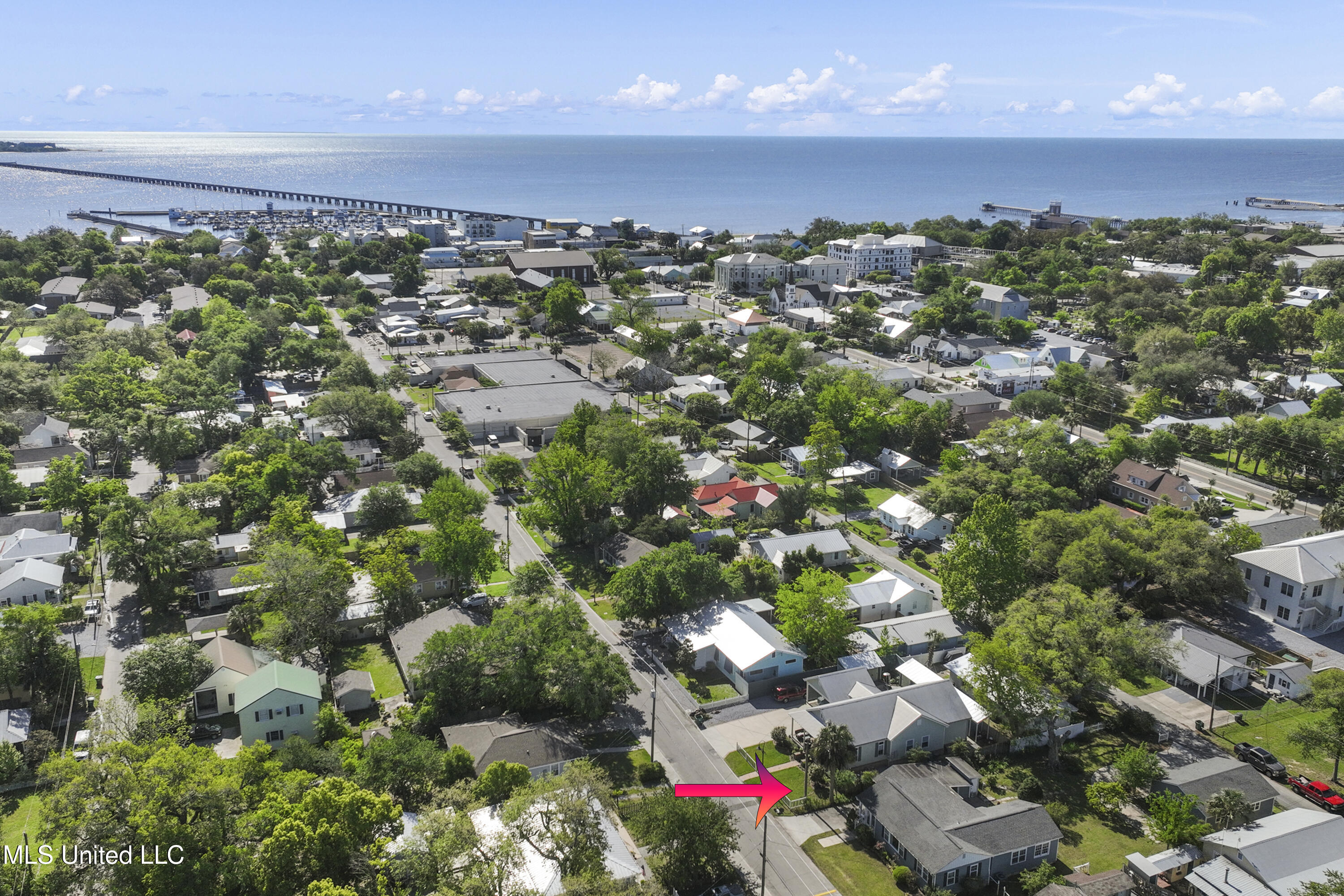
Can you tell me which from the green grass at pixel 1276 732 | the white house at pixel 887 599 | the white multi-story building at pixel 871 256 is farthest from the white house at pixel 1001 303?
the green grass at pixel 1276 732

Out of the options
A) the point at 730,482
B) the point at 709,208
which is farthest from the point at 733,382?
the point at 709,208

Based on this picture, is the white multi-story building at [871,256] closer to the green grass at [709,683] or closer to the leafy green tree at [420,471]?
the leafy green tree at [420,471]

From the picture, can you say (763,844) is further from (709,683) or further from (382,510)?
(382,510)

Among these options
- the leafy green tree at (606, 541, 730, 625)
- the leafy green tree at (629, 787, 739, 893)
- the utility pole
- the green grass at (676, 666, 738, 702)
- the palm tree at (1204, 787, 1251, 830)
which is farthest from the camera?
the leafy green tree at (606, 541, 730, 625)

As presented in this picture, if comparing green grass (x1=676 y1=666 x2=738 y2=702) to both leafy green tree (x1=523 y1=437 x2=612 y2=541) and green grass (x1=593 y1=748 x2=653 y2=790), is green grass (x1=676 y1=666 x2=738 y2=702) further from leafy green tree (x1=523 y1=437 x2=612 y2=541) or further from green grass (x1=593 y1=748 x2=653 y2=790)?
leafy green tree (x1=523 y1=437 x2=612 y2=541)

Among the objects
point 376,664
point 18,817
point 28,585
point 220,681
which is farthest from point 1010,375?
point 18,817

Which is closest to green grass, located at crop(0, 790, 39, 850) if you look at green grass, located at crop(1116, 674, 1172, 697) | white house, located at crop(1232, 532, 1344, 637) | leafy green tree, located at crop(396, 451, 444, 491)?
leafy green tree, located at crop(396, 451, 444, 491)
